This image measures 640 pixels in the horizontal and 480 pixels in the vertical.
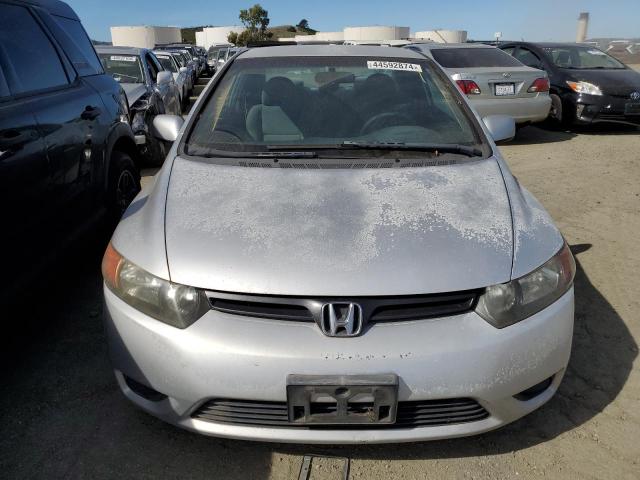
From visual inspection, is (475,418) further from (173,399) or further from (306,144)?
(306,144)

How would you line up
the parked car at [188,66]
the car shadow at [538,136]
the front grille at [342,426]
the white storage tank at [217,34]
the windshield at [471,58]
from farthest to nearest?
1. the white storage tank at [217,34]
2. the parked car at [188,66]
3. the car shadow at [538,136]
4. the windshield at [471,58]
5. the front grille at [342,426]

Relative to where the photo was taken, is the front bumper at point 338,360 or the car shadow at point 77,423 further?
the car shadow at point 77,423

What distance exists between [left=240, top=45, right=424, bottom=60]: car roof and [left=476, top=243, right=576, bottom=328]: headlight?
189 centimetres

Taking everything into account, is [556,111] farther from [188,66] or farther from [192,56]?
[192,56]

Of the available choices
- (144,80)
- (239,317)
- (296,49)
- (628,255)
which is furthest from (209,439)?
(144,80)

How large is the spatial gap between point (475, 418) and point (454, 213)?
818 mm

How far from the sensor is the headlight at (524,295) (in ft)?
6.21

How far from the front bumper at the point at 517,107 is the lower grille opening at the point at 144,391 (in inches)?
290

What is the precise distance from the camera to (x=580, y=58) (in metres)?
10.3

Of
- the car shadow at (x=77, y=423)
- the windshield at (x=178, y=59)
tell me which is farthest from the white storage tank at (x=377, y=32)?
the car shadow at (x=77, y=423)

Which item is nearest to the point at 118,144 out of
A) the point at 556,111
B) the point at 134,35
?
the point at 556,111

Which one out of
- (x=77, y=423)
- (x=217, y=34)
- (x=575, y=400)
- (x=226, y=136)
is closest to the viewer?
(x=77, y=423)

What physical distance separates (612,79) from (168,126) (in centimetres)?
889

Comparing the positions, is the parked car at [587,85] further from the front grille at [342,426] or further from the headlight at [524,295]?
the front grille at [342,426]
